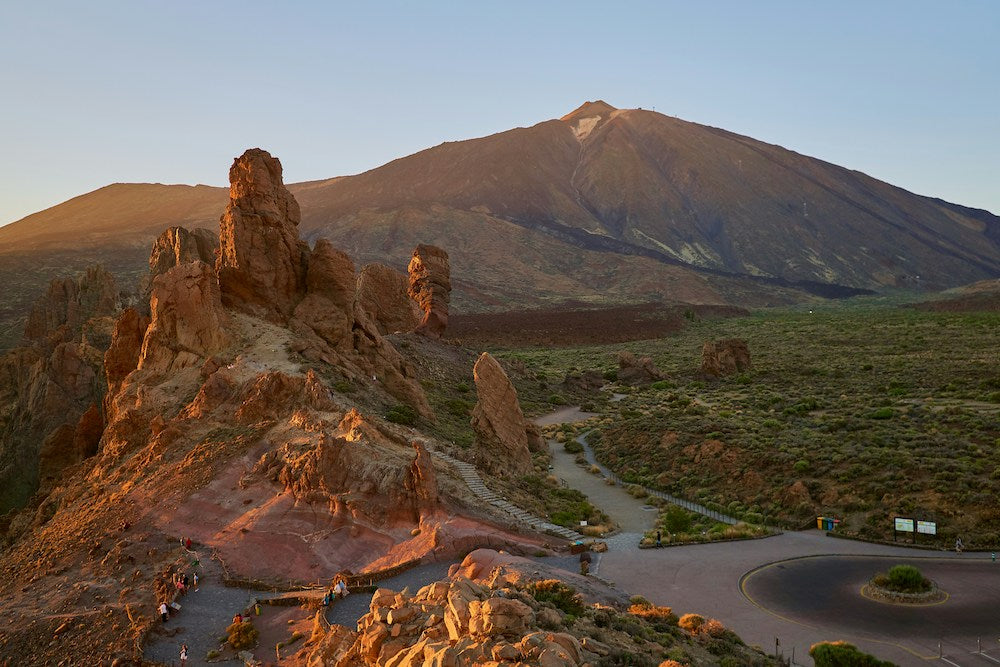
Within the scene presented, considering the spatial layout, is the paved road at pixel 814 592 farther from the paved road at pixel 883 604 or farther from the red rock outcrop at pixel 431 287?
the red rock outcrop at pixel 431 287

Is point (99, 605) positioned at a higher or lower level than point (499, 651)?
lower

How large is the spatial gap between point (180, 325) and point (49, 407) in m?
15.1

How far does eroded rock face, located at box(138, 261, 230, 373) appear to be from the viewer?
33.2 metres

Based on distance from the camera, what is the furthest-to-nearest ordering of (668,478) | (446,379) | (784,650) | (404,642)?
(446,379)
(668,478)
(784,650)
(404,642)

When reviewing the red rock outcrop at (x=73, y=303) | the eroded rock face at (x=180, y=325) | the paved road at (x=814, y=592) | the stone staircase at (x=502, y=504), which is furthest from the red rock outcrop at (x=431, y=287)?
the paved road at (x=814, y=592)

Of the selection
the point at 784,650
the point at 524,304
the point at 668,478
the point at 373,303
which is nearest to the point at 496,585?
the point at 784,650

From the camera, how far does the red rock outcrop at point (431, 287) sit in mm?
67312

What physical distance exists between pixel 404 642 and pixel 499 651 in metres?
2.53

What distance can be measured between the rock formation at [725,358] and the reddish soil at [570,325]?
127 feet

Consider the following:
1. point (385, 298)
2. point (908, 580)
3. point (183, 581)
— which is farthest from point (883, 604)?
point (385, 298)

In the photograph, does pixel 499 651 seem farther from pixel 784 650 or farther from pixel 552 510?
pixel 552 510

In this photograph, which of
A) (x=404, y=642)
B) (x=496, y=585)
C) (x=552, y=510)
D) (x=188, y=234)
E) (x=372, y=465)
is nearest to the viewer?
(x=404, y=642)

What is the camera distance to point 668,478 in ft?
125

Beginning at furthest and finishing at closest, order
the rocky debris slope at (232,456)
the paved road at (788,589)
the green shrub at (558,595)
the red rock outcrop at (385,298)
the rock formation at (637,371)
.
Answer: the rock formation at (637,371), the red rock outcrop at (385,298), the rocky debris slope at (232,456), the paved road at (788,589), the green shrub at (558,595)
